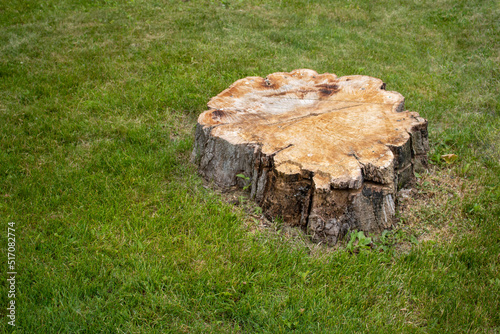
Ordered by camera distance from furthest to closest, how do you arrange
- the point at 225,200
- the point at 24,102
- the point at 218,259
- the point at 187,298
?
the point at 24,102
the point at 225,200
the point at 218,259
the point at 187,298

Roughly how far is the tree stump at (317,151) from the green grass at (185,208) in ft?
0.84

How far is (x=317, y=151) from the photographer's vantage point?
130 inches

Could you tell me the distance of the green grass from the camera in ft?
8.25

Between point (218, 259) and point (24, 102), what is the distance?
150 inches

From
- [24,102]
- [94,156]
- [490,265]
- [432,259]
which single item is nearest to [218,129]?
[94,156]

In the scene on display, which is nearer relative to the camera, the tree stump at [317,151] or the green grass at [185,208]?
the green grass at [185,208]

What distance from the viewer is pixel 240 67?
6.26 meters

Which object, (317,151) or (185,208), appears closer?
(317,151)

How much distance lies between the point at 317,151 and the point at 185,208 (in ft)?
4.32

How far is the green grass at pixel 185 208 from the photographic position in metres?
2.52

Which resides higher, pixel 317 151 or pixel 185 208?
A: pixel 317 151

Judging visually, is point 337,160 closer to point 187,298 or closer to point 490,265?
point 490,265

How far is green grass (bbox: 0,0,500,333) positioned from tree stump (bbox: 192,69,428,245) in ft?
0.84

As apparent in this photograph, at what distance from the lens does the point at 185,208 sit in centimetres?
343
